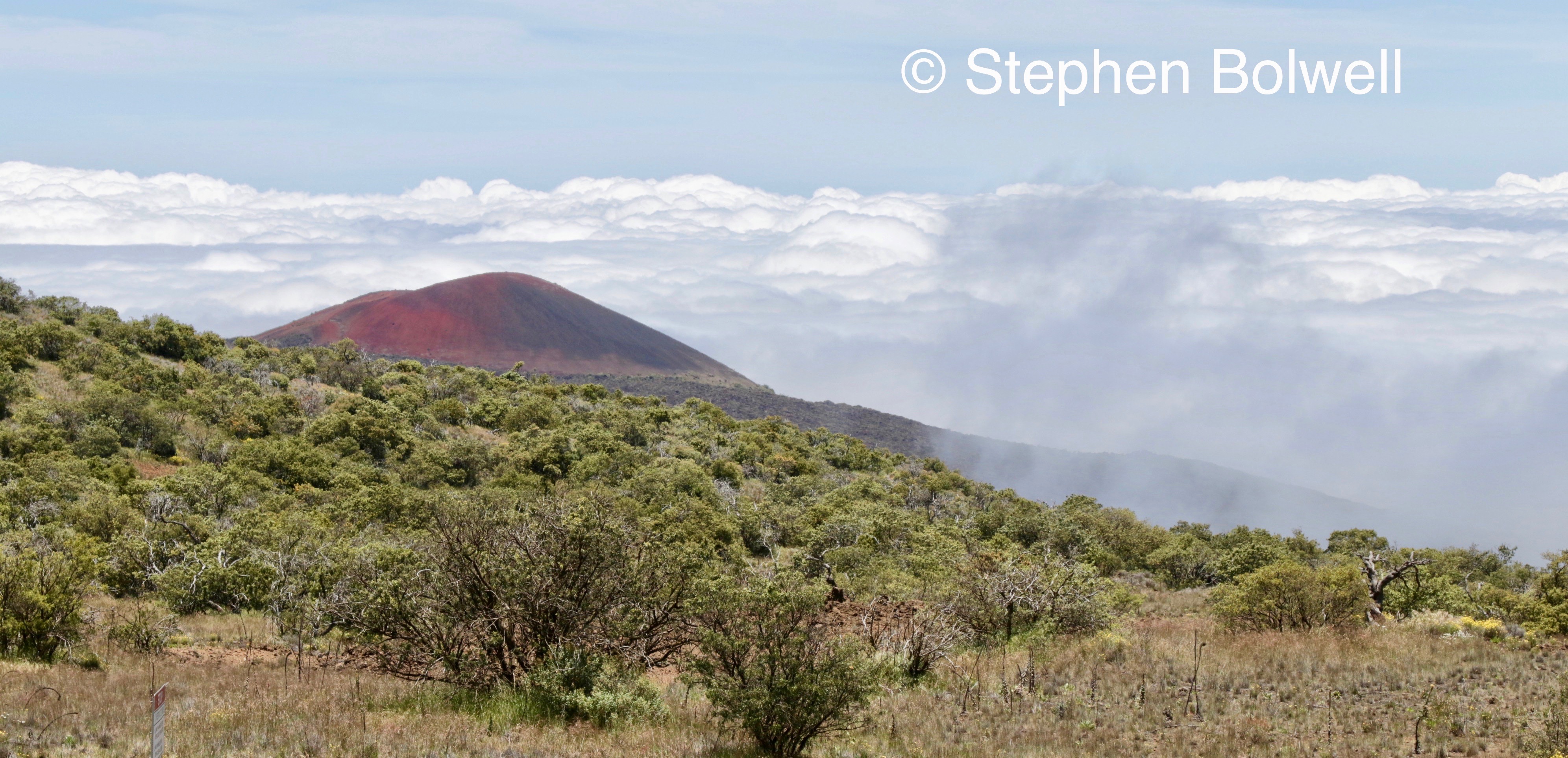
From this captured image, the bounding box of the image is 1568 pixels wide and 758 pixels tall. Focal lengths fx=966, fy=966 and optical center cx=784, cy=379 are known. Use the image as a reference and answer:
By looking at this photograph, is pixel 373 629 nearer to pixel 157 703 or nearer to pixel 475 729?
pixel 475 729

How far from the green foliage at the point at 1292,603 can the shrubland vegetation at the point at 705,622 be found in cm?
6

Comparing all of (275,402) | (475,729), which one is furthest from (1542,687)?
(275,402)

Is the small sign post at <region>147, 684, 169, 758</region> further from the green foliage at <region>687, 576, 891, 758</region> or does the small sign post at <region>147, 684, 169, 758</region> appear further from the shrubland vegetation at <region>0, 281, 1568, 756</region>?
the green foliage at <region>687, 576, 891, 758</region>

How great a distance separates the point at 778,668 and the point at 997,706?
4302 mm

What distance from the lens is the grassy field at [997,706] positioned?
28.9 ft

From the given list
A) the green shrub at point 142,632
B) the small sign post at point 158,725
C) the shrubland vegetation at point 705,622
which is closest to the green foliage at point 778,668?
the shrubland vegetation at point 705,622

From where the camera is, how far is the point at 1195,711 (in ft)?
39.5

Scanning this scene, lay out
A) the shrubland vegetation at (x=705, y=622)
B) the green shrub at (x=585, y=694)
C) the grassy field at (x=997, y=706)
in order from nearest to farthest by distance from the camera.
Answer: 1. the grassy field at (x=997, y=706)
2. the shrubland vegetation at (x=705, y=622)
3. the green shrub at (x=585, y=694)

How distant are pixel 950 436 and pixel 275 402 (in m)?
146

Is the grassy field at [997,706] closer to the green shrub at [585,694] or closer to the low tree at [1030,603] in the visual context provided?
the green shrub at [585,694]

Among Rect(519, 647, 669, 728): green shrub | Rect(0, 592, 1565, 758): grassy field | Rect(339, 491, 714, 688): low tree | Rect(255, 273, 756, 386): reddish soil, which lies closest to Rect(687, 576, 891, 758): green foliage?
Rect(0, 592, 1565, 758): grassy field

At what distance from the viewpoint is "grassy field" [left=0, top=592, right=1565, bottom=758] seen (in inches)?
346

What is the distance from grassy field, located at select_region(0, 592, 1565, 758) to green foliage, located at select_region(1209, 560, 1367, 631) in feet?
4.94

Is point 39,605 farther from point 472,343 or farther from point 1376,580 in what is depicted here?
point 472,343
